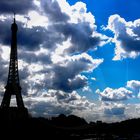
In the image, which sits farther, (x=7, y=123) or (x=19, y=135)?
(x=7, y=123)

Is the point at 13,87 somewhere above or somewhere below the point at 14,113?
above

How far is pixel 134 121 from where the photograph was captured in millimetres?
148000

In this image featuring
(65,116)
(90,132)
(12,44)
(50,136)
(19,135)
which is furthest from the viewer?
(65,116)

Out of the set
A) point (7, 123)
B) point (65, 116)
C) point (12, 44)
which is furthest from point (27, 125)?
point (65, 116)

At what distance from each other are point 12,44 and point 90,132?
158 ft

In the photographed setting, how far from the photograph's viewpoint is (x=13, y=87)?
296ft

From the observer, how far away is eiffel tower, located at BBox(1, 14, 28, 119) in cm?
8956

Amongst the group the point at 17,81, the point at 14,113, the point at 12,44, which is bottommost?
the point at 14,113

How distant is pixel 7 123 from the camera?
77.6m

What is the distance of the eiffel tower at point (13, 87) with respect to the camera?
89562 millimetres

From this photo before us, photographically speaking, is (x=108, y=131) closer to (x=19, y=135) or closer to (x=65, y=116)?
(x=65, y=116)

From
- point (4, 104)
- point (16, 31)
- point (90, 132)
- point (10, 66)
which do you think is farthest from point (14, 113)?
point (90, 132)

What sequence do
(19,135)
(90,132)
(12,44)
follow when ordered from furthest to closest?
(90,132), (12,44), (19,135)

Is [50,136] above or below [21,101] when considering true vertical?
below
